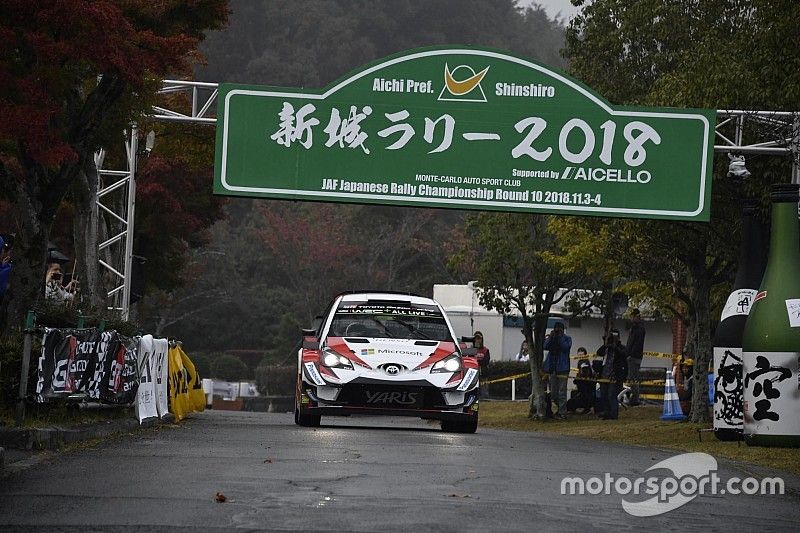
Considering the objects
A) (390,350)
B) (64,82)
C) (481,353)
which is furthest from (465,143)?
(64,82)

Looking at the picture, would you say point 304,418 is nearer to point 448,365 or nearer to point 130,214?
point 448,365

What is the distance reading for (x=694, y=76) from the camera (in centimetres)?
2278

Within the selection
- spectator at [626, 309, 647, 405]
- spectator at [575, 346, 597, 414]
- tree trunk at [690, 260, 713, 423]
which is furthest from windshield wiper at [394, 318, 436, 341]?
spectator at [575, 346, 597, 414]

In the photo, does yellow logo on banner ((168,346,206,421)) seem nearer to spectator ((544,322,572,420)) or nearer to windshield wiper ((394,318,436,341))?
windshield wiper ((394,318,436,341))

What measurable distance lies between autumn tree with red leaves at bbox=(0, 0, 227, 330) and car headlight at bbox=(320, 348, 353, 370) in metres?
3.38

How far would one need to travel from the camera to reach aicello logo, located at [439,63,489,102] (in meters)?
22.1

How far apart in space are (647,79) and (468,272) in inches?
1084

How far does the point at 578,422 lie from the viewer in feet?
96.6

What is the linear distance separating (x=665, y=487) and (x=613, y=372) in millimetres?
18270

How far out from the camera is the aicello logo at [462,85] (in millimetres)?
22125

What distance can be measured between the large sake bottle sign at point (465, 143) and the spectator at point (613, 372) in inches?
254

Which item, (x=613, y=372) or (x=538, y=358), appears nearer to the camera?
(x=613, y=372)

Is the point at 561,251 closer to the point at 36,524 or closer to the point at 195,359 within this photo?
the point at 36,524

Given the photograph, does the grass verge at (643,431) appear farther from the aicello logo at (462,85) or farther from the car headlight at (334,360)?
the aicello logo at (462,85)
